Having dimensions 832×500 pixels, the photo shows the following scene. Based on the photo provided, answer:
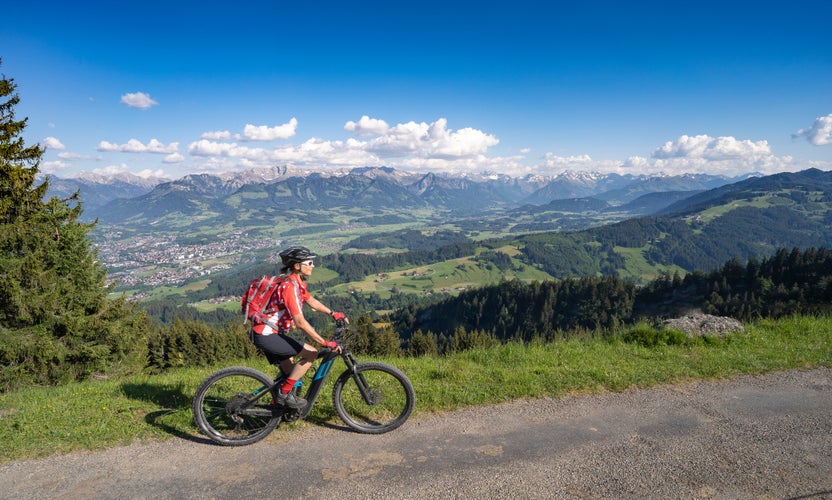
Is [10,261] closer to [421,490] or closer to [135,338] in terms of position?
[135,338]

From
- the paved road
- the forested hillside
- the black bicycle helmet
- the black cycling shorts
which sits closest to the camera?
the paved road

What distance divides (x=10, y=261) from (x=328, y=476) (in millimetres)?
16842

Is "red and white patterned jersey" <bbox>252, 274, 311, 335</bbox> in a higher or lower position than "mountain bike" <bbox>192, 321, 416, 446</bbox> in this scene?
higher

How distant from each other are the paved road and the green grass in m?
0.47

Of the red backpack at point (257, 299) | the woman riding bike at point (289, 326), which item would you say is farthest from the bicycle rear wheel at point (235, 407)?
the red backpack at point (257, 299)

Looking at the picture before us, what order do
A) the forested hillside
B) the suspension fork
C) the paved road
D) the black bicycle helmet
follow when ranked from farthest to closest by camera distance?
the forested hillside
the suspension fork
the black bicycle helmet
the paved road

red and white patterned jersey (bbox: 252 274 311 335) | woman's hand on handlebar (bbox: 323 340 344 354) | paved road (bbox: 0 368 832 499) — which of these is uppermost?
red and white patterned jersey (bbox: 252 274 311 335)

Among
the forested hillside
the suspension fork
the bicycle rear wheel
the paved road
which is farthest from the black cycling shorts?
the forested hillside

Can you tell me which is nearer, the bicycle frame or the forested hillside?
the bicycle frame

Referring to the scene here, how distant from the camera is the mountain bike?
6602 mm

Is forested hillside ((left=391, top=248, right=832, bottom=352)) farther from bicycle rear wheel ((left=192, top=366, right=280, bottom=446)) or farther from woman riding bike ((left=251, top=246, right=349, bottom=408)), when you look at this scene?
woman riding bike ((left=251, top=246, right=349, bottom=408))

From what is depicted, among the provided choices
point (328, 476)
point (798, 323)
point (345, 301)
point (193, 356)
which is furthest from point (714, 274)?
point (345, 301)

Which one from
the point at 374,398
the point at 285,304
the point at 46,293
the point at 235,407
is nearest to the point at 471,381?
the point at 374,398

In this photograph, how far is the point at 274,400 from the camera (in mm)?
6715
